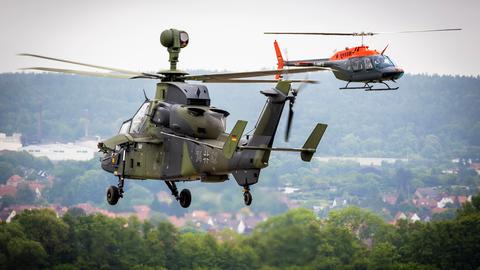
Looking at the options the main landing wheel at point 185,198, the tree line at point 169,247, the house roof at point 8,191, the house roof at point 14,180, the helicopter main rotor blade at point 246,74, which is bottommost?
the tree line at point 169,247

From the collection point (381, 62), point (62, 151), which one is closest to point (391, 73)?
point (381, 62)

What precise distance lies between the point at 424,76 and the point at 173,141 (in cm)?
10990

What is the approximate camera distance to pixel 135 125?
36.2 metres

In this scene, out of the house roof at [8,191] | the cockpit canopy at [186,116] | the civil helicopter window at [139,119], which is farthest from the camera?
the house roof at [8,191]

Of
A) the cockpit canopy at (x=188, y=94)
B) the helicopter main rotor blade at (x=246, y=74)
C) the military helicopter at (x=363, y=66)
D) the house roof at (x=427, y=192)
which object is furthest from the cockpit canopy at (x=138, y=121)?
the house roof at (x=427, y=192)

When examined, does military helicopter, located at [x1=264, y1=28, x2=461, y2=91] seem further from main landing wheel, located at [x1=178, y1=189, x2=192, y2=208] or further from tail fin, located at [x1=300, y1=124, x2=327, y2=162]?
tail fin, located at [x1=300, y1=124, x2=327, y2=162]

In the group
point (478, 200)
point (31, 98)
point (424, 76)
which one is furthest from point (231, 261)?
point (424, 76)

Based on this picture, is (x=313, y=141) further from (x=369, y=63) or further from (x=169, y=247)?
(x=169, y=247)

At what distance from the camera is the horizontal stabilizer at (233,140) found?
31.3m

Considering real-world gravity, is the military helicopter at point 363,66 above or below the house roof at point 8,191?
above

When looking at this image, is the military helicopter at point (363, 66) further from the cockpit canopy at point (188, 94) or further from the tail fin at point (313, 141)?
the tail fin at point (313, 141)

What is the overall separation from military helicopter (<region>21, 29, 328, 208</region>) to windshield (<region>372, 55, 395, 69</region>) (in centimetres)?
1002

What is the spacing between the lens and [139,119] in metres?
36.0

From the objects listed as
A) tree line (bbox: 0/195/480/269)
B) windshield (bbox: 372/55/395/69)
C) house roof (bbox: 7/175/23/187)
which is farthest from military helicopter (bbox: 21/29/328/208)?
house roof (bbox: 7/175/23/187)
